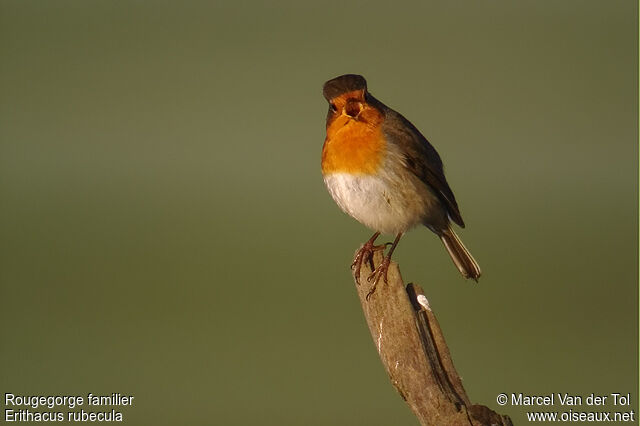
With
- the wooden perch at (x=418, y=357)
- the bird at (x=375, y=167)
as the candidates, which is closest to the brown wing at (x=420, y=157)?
the bird at (x=375, y=167)

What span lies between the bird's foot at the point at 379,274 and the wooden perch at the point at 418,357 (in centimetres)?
3

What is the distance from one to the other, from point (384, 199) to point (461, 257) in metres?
0.76

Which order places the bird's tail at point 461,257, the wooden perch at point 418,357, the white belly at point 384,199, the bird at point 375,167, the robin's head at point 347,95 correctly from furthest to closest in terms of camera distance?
the bird's tail at point 461,257 < the white belly at point 384,199 < the bird at point 375,167 < the robin's head at point 347,95 < the wooden perch at point 418,357

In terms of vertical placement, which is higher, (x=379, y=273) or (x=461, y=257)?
(x=461, y=257)

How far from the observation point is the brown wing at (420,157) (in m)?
4.93

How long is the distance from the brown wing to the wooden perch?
0.97m

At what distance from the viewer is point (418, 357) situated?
12.3 feet

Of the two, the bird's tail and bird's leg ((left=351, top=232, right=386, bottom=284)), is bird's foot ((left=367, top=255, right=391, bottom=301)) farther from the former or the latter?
the bird's tail

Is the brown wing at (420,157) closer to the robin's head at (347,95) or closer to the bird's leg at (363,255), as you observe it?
the robin's head at (347,95)

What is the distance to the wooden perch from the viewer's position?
348 cm

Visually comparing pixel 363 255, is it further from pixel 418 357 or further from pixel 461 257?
pixel 418 357

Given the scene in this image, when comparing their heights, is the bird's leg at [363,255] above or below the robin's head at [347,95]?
below

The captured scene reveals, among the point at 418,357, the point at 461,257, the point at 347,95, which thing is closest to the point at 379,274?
the point at 418,357

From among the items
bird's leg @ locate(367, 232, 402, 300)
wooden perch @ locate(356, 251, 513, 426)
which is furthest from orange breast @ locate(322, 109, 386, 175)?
wooden perch @ locate(356, 251, 513, 426)
